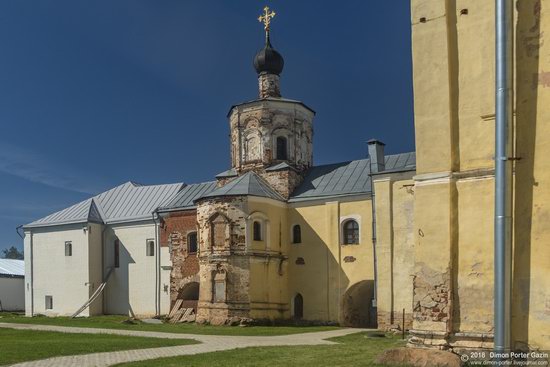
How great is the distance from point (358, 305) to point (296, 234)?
4.29 meters

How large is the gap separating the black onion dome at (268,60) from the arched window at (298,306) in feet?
37.7

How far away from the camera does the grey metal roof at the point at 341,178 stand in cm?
2753

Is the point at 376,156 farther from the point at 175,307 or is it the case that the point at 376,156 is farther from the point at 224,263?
the point at 175,307

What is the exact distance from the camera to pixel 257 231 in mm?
27656

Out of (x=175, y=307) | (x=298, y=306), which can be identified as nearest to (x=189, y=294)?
(x=175, y=307)

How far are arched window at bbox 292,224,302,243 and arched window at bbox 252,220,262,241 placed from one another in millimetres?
2072

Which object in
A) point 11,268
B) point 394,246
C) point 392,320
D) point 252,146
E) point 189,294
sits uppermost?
point 252,146

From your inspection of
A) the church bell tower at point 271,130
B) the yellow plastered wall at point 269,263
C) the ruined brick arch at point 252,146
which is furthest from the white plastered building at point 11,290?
the yellow plastered wall at point 269,263

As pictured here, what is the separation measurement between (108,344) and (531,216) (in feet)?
35.6

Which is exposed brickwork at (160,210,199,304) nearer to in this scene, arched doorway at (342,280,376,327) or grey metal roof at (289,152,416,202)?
grey metal roof at (289,152,416,202)

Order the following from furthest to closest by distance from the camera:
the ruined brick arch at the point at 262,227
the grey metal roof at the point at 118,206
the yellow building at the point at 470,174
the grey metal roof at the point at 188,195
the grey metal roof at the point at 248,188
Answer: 1. the grey metal roof at the point at 118,206
2. the grey metal roof at the point at 188,195
3. the grey metal roof at the point at 248,188
4. the ruined brick arch at the point at 262,227
5. the yellow building at the point at 470,174

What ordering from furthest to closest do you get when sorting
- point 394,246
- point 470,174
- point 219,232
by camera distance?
1. point 219,232
2. point 394,246
3. point 470,174

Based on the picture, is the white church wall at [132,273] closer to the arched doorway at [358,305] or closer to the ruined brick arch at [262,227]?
the ruined brick arch at [262,227]

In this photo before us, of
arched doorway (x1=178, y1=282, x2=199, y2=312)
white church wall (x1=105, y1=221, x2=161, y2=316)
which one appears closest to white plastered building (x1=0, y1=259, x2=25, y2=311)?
white church wall (x1=105, y1=221, x2=161, y2=316)
